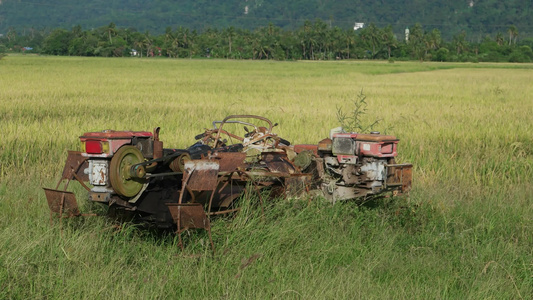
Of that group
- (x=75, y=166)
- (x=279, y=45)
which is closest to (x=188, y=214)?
(x=75, y=166)

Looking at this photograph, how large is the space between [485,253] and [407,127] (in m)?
6.37

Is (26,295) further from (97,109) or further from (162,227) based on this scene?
(97,109)

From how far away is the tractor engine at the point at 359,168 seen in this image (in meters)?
4.30

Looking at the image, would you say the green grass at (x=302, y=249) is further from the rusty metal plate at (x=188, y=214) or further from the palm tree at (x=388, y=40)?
the palm tree at (x=388, y=40)

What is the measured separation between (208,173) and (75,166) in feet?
3.56

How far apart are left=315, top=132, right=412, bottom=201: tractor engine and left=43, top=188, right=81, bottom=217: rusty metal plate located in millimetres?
1730

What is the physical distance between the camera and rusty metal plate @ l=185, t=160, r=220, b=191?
3541mm

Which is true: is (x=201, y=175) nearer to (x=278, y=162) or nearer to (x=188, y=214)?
(x=188, y=214)

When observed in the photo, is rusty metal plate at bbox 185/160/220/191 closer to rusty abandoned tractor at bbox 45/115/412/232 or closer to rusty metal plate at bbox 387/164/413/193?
rusty abandoned tractor at bbox 45/115/412/232

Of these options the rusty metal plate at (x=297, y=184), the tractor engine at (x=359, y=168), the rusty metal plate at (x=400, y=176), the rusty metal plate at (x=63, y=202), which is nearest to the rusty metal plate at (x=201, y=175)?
the rusty metal plate at (x=63, y=202)

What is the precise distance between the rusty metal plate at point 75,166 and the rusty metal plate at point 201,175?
3.03 feet

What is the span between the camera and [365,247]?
4.04 m

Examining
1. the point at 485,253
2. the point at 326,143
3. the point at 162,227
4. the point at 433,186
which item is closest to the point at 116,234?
the point at 162,227

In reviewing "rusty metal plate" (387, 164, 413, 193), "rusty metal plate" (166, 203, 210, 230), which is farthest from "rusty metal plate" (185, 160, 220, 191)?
"rusty metal plate" (387, 164, 413, 193)
